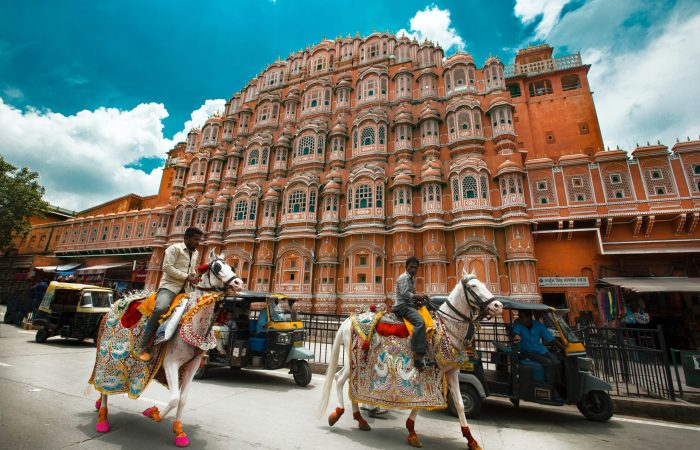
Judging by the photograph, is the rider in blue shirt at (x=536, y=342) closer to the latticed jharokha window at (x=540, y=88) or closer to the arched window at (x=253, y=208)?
the arched window at (x=253, y=208)

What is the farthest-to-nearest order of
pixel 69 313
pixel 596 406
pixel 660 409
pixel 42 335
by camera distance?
pixel 69 313
pixel 42 335
pixel 660 409
pixel 596 406

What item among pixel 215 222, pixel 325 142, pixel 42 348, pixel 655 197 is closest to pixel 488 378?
pixel 42 348

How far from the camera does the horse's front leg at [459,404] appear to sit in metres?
4.01

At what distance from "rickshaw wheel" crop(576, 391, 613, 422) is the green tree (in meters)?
39.9

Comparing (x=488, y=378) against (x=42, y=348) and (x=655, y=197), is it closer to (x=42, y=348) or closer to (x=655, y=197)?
(x=42, y=348)

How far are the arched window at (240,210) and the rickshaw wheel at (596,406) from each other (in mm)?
22189

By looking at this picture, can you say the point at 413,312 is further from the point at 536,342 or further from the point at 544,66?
the point at 544,66

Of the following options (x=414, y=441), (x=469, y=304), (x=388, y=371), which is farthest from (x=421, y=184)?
(x=414, y=441)

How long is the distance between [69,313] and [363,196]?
1542cm

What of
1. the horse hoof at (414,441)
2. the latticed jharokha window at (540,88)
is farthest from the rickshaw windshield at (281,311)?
the latticed jharokha window at (540,88)

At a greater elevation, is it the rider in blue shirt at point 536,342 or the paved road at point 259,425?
the rider in blue shirt at point 536,342

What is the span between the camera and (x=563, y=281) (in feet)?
53.7

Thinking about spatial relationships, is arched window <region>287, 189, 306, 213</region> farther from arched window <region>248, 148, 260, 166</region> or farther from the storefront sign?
the storefront sign

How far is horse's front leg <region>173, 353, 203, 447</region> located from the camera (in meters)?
3.72
